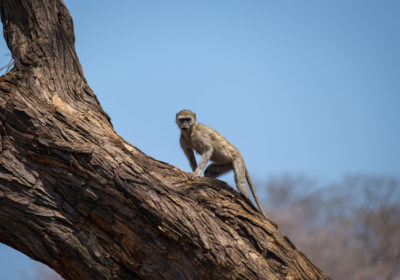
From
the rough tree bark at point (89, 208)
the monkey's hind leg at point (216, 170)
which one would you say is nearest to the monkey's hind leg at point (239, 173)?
the monkey's hind leg at point (216, 170)

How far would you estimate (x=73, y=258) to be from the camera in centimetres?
383

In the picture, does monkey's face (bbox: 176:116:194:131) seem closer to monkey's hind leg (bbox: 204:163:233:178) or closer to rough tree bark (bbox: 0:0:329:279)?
monkey's hind leg (bbox: 204:163:233:178)

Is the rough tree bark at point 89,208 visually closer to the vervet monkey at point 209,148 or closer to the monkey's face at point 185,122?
the vervet monkey at point 209,148

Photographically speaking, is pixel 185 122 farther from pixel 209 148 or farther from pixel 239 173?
pixel 239 173

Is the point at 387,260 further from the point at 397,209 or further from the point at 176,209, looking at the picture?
the point at 176,209

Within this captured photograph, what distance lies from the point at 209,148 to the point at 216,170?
0.58 m

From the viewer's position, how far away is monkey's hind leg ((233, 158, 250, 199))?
605 cm

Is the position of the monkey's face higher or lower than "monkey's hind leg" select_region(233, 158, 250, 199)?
higher

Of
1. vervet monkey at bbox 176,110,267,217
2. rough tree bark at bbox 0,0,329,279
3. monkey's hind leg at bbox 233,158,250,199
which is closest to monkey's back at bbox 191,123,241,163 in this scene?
vervet monkey at bbox 176,110,267,217

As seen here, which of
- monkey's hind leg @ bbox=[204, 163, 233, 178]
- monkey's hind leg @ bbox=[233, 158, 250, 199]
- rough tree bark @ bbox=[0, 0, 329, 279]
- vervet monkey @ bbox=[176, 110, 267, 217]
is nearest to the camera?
rough tree bark @ bbox=[0, 0, 329, 279]

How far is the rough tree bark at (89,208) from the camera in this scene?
380cm

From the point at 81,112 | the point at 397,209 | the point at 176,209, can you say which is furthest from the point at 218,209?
the point at 397,209

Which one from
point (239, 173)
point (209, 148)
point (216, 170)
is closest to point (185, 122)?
point (209, 148)

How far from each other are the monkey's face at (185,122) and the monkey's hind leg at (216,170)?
2.79 ft
